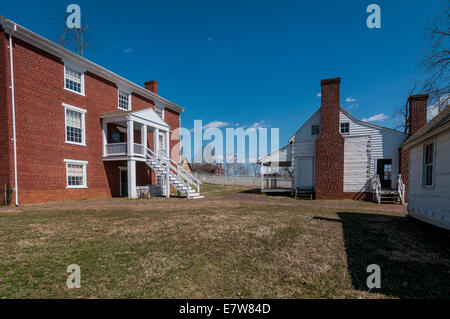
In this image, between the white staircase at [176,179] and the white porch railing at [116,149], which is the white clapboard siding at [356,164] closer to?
the white staircase at [176,179]

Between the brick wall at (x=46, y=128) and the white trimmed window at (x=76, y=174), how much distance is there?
288 mm

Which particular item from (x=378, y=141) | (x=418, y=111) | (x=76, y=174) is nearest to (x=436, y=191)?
(x=378, y=141)

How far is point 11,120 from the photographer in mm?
10883

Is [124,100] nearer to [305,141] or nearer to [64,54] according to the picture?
[64,54]

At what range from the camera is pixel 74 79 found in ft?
46.3

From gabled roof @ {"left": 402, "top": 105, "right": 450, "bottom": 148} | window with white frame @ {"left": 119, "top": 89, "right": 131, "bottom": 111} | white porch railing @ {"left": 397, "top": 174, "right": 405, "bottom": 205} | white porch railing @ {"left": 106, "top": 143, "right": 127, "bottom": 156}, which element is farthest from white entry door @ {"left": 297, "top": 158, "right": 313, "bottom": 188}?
window with white frame @ {"left": 119, "top": 89, "right": 131, "bottom": 111}

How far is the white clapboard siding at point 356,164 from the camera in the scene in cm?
1481

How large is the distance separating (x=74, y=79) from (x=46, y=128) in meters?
3.88

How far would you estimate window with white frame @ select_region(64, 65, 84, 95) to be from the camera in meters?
13.6

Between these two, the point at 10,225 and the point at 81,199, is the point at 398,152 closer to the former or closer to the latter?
the point at 10,225

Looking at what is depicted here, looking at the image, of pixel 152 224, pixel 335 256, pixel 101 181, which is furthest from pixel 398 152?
pixel 101 181

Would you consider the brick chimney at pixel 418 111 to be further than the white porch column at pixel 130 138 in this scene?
No

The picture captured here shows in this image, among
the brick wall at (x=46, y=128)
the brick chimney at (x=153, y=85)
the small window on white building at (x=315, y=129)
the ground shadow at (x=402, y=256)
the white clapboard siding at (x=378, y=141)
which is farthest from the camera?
the brick chimney at (x=153, y=85)

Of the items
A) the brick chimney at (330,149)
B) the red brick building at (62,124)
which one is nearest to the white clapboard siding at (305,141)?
the brick chimney at (330,149)
